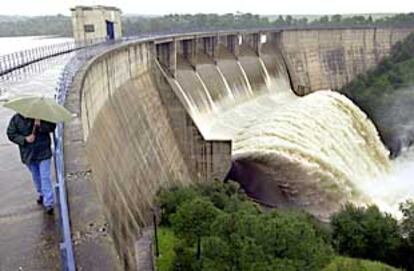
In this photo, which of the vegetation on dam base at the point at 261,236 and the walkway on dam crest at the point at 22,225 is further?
the vegetation on dam base at the point at 261,236

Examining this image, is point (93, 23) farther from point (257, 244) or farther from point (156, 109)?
point (257, 244)

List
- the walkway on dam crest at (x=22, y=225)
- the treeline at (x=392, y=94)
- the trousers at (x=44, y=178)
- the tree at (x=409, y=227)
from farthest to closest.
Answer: the treeline at (x=392, y=94)
the tree at (x=409, y=227)
the trousers at (x=44, y=178)
the walkway on dam crest at (x=22, y=225)

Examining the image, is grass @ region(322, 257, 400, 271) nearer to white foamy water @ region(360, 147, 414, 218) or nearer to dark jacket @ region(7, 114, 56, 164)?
white foamy water @ region(360, 147, 414, 218)

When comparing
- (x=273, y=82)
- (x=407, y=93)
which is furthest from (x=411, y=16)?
(x=273, y=82)

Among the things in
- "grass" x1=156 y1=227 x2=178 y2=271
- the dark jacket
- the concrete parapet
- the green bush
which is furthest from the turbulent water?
the dark jacket

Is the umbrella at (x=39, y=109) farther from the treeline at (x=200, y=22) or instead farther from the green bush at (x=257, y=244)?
the treeline at (x=200, y=22)

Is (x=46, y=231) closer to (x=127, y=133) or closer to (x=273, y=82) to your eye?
(x=127, y=133)

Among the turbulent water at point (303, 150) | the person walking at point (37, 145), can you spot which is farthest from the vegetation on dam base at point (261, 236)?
the person walking at point (37, 145)
